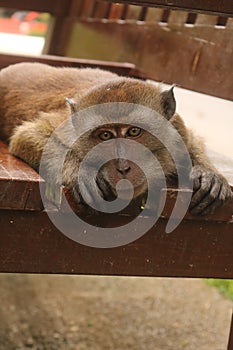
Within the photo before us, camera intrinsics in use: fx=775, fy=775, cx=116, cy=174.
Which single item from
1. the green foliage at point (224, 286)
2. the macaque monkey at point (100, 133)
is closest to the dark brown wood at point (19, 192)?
the macaque monkey at point (100, 133)

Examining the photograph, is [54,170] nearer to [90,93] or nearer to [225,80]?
[90,93]

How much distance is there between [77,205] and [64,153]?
0.36 m

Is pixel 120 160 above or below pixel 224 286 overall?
above

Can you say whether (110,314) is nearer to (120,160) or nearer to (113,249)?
(113,249)

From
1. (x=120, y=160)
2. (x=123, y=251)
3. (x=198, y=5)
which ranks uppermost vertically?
(x=198, y=5)

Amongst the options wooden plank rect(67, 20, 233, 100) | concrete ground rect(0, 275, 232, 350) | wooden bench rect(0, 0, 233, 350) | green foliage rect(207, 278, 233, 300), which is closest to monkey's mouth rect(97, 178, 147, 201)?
wooden bench rect(0, 0, 233, 350)

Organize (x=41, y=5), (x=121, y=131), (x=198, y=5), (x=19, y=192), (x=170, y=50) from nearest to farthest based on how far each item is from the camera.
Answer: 1. (x=19, y=192)
2. (x=198, y=5)
3. (x=121, y=131)
4. (x=170, y=50)
5. (x=41, y=5)

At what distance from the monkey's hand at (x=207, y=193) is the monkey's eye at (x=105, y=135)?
36cm

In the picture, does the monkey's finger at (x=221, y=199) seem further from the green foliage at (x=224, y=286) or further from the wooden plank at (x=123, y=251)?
the green foliage at (x=224, y=286)

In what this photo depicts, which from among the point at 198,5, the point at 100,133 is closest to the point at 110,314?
the point at 100,133

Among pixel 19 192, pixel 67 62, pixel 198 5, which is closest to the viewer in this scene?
pixel 19 192

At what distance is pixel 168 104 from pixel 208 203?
531 millimetres

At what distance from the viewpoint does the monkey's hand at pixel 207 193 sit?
2936 mm

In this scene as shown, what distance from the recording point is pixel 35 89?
396 cm
